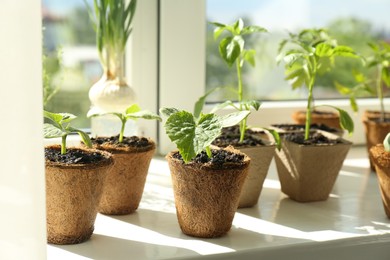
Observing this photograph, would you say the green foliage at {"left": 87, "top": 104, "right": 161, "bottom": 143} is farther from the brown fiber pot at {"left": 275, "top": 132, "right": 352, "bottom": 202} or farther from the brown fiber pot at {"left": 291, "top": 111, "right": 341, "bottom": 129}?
the brown fiber pot at {"left": 291, "top": 111, "right": 341, "bottom": 129}

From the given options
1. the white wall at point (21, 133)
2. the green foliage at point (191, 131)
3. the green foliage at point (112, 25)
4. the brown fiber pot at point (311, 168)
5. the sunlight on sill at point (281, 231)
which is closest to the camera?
the white wall at point (21, 133)

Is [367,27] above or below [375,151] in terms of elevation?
above

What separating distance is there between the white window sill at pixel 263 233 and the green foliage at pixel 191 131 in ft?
0.56

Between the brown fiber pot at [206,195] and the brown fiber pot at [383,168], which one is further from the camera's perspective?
the brown fiber pot at [383,168]

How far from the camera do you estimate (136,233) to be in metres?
1.46

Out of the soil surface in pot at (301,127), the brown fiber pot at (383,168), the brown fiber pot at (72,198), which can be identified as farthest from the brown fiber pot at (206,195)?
the soil surface in pot at (301,127)

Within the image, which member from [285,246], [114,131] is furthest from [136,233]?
[114,131]

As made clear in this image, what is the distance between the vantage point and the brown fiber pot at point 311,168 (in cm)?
167

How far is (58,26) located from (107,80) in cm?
24

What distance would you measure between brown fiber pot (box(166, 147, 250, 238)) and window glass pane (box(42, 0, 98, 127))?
0.61 m

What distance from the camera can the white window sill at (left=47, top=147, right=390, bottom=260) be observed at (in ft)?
4.48

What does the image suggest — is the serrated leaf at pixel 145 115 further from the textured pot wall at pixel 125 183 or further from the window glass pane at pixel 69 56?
the window glass pane at pixel 69 56

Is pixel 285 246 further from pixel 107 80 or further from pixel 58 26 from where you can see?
pixel 58 26

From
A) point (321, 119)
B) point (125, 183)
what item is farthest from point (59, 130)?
point (321, 119)
